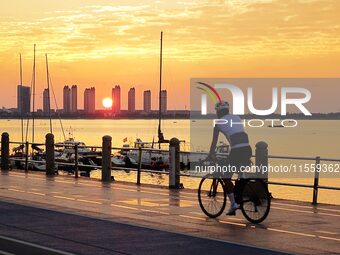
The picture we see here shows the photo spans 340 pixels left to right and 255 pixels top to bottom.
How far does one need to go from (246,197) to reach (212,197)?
1045mm

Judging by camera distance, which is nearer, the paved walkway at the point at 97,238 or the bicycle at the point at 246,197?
the paved walkway at the point at 97,238

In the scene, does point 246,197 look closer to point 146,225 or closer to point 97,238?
point 146,225

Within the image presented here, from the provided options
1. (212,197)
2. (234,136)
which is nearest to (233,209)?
(212,197)

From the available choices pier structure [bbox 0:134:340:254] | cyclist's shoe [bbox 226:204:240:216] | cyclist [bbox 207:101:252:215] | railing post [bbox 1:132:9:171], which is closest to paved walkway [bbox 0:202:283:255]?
pier structure [bbox 0:134:340:254]

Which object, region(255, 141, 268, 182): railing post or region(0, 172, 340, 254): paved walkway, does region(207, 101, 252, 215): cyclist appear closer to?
region(0, 172, 340, 254): paved walkway

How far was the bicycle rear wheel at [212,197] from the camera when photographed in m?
15.4

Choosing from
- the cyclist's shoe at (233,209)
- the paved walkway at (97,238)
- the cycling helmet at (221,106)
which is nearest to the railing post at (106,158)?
the paved walkway at (97,238)

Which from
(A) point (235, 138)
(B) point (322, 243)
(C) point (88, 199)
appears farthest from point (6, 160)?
(B) point (322, 243)

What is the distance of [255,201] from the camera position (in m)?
14.8

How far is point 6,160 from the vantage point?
31.4 metres

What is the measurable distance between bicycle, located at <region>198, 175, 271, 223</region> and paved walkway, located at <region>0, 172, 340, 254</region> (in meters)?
0.22

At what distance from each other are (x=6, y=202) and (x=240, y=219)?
19.5 feet

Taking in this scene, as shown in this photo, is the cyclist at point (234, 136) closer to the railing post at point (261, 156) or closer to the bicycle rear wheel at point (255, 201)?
the bicycle rear wheel at point (255, 201)

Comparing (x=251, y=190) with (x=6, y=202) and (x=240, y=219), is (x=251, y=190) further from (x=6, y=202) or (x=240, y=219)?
(x=6, y=202)
